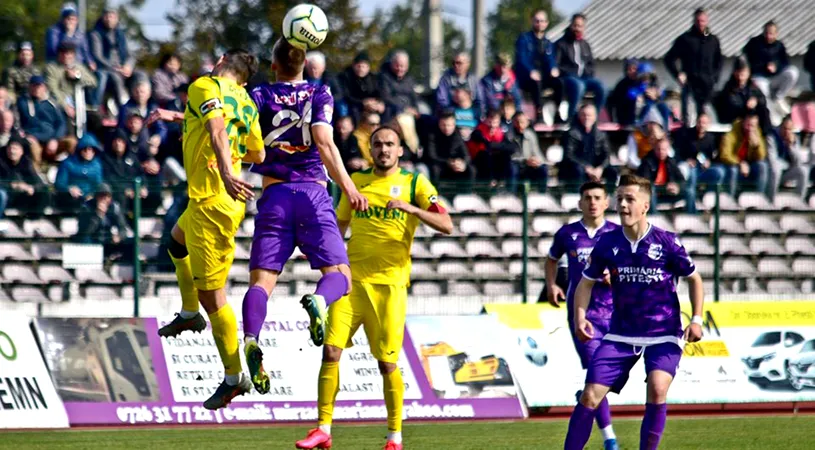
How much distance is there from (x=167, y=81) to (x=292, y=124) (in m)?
9.63

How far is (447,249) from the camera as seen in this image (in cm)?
1775

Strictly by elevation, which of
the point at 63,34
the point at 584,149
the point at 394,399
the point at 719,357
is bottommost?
the point at 719,357

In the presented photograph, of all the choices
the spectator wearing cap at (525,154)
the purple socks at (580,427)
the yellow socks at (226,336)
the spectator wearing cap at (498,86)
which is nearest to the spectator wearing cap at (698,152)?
the spectator wearing cap at (525,154)

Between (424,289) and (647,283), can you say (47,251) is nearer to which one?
(424,289)

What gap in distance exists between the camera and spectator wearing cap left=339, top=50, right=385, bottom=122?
60.8ft

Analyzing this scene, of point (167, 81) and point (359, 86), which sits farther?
point (167, 81)

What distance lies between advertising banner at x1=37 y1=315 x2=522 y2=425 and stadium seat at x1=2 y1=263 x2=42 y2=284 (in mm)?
1398

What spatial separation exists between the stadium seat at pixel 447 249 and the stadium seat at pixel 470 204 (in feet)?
1.63

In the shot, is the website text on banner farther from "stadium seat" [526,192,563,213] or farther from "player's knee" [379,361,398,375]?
"player's knee" [379,361,398,375]

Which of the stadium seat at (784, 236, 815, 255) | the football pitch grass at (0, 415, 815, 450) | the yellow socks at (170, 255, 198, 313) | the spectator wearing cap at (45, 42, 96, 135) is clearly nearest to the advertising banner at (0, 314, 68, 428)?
the football pitch grass at (0, 415, 815, 450)

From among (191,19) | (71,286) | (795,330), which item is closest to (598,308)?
(795,330)

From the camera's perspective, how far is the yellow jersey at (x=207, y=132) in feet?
30.0

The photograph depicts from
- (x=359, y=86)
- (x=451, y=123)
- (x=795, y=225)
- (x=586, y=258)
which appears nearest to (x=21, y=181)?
(x=359, y=86)

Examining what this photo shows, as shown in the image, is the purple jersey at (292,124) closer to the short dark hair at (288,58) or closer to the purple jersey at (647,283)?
A: the short dark hair at (288,58)
